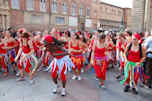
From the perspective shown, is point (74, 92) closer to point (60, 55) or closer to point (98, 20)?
point (60, 55)

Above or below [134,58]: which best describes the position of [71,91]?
below

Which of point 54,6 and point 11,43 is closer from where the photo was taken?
point 11,43

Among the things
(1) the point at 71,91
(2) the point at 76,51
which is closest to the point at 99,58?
(2) the point at 76,51

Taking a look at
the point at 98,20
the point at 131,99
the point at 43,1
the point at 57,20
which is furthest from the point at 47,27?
the point at 131,99

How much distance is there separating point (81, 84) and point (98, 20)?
113 ft

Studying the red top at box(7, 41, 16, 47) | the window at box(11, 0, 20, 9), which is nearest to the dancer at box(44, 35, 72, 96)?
the red top at box(7, 41, 16, 47)

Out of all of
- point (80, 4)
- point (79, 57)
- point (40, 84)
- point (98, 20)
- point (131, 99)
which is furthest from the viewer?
point (98, 20)

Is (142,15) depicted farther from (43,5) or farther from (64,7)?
(64,7)

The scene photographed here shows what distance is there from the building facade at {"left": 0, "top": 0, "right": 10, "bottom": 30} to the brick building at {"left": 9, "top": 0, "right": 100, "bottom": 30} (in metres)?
1.01

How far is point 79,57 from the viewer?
5746 millimetres

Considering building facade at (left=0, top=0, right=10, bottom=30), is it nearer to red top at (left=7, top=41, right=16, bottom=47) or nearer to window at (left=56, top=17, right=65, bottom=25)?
window at (left=56, top=17, right=65, bottom=25)

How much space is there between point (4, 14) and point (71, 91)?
19.9 metres

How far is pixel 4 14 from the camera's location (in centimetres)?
2091

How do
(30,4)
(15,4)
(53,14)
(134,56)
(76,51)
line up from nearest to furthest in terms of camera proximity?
1. (134,56)
2. (76,51)
3. (15,4)
4. (30,4)
5. (53,14)
